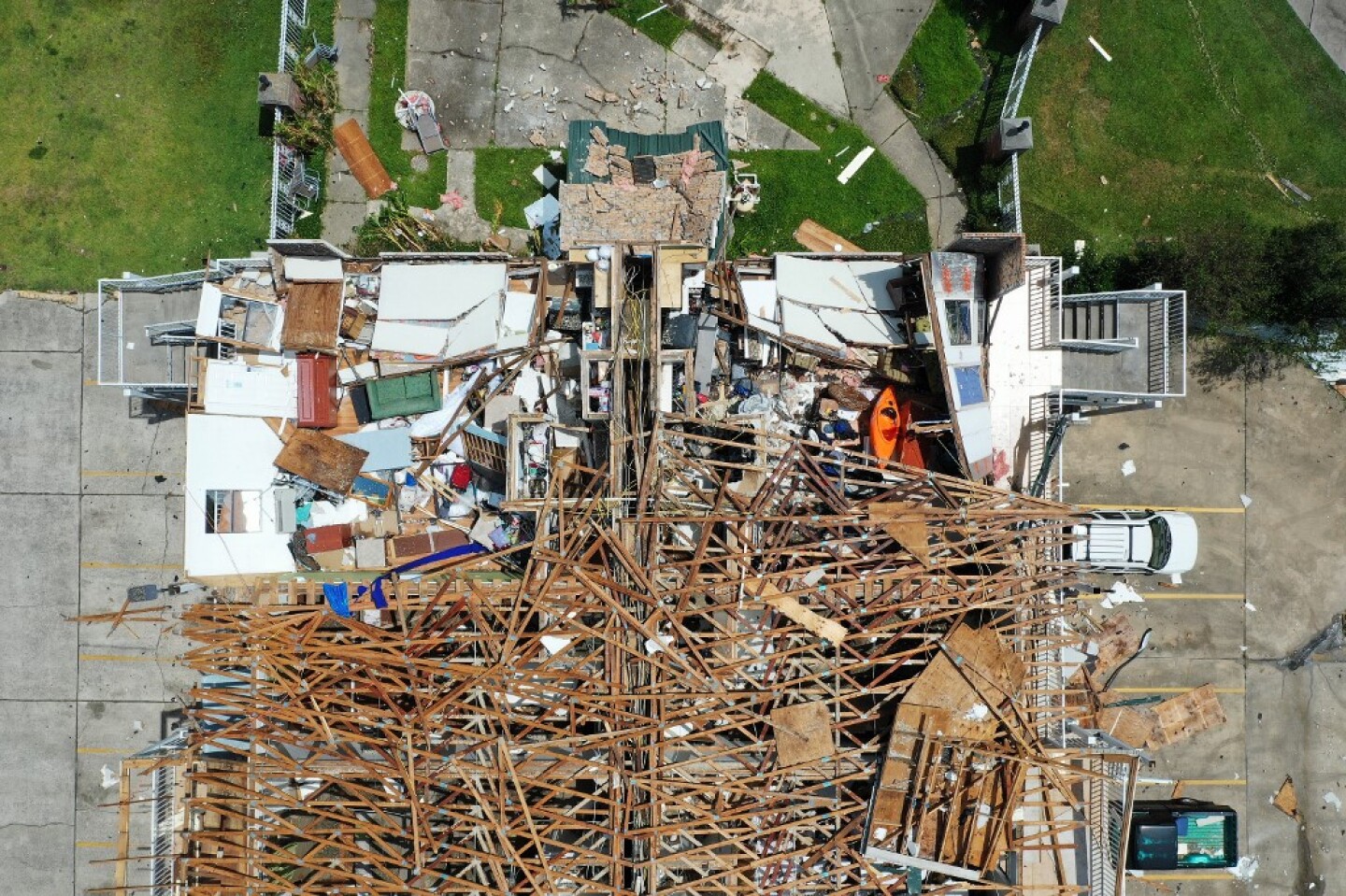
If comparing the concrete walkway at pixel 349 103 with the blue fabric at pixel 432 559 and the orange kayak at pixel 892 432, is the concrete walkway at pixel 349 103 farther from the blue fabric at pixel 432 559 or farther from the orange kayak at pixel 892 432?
the orange kayak at pixel 892 432

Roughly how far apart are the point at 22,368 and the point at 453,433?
832 centimetres

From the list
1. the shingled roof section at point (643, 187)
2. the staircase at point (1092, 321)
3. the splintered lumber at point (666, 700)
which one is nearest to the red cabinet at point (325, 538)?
the splintered lumber at point (666, 700)

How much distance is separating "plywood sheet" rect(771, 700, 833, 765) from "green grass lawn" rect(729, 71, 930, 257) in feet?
25.9

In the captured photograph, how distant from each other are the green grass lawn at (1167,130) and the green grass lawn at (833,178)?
7.48ft

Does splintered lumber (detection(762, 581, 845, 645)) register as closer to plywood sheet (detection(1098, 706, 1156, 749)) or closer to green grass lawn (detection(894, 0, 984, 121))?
plywood sheet (detection(1098, 706, 1156, 749))

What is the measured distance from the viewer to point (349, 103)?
14.2 meters

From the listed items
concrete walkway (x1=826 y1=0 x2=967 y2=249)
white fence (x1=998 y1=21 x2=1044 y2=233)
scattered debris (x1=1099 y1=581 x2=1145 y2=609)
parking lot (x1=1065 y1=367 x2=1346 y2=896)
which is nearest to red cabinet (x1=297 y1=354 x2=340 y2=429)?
concrete walkway (x1=826 y1=0 x2=967 y2=249)

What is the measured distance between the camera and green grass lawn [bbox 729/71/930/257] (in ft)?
46.3

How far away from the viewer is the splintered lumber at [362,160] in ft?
A: 46.0

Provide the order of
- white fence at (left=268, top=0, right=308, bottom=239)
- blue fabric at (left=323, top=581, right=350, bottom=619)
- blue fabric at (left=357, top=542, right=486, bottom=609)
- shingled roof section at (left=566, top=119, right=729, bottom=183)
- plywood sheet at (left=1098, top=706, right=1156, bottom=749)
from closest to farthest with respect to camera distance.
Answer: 1. blue fabric at (left=323, top=581, right=350, bottom=619)
2. blue fabric at (left=357, top=542, right=486, bottom=609)
3. shingled roof section at (left=566, top=119, right=729, bottom=183)
4. white fence at (left=268, top=0, right=308, bottom=239)
5. plywood sheet at (left=1098, top=706, right=1156, bottom=749)

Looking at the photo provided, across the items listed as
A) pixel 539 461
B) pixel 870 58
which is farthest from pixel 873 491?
pixel 870 58

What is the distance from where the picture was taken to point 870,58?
14125mm

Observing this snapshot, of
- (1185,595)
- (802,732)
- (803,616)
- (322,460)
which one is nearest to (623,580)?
(803,616)

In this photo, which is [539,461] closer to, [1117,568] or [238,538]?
[238,538]
